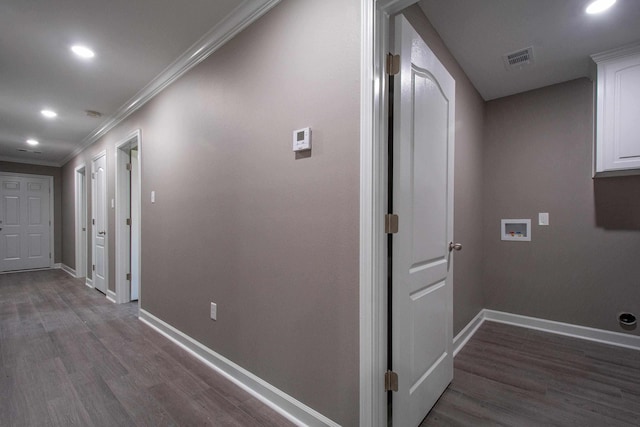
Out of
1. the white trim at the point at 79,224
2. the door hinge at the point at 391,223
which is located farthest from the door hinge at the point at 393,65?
the white trim at the point at 79,224

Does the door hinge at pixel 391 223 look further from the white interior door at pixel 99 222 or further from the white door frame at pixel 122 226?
the white interior door at pixel 99 222

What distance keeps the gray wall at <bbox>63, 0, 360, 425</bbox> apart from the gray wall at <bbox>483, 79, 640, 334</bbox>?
256 cm

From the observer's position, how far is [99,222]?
441cm

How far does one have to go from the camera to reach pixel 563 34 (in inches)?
80.5

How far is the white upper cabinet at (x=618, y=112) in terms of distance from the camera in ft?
7.03

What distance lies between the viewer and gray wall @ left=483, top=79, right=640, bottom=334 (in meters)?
2.50

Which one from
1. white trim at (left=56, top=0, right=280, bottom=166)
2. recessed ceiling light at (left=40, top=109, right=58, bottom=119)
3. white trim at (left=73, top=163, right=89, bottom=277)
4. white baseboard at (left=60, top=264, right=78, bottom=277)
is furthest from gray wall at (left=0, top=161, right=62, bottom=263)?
white trim at (left=56, top=0, right=280, bottom=166)

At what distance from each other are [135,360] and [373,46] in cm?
276

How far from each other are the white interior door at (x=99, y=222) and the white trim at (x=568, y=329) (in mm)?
5258

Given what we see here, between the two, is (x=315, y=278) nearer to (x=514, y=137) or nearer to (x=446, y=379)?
(x=446, y=379)

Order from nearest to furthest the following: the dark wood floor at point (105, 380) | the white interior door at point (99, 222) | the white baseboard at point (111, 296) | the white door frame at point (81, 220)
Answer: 1. the dark wood floor at point (105, 380)
2. the white baseboard at point (111, 296)
3. the white interior door at point (99, 222)
4. the white door frame at point (81, 220)

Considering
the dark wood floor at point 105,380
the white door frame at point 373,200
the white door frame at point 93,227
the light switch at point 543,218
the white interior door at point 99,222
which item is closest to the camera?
the white door frame at point 373,200

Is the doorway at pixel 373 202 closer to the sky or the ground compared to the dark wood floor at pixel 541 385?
closer to the sky

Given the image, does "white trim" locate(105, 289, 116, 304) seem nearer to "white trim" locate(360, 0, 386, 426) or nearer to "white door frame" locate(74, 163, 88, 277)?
"white door frame" locate(74, 163, 88, 277)
